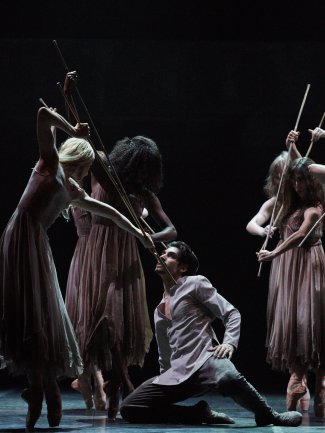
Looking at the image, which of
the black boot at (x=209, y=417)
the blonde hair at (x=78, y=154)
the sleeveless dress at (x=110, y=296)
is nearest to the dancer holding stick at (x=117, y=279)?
the sleeveless dress at (x=110, y=296)

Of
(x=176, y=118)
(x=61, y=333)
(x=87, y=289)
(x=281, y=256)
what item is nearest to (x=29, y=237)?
(x=61, y=333)

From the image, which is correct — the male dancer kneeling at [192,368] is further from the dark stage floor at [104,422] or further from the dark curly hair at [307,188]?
the dark curly hair at [307,188]

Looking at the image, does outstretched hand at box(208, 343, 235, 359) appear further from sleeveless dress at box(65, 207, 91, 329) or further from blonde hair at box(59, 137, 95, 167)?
blonde hair at box(59, 137, 95, 167)

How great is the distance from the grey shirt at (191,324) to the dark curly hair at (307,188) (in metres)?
0.74

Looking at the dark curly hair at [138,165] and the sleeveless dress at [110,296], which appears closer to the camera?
the sleeveless dress at [110,296]

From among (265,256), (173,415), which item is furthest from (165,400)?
(265,256)

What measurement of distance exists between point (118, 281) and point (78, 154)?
2.25ft

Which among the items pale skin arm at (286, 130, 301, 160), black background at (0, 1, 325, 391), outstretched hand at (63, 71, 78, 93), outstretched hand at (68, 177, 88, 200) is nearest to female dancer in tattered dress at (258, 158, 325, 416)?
pale skin arm at (286, 130, 301, 160)

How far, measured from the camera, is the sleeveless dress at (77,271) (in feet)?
15.1

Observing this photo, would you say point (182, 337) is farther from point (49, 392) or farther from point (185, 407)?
point (49, 392)

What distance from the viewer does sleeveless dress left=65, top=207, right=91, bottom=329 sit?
15.1 feet

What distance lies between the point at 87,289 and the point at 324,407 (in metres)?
1.14

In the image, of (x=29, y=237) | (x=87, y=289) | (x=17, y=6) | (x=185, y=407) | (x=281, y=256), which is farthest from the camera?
(x=17, y=6)

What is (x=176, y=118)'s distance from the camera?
237 inches
